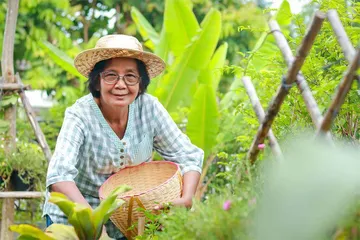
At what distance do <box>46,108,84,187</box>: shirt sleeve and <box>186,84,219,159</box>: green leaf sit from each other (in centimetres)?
230

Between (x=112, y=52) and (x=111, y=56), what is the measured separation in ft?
0.10

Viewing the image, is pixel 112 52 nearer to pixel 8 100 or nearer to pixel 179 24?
pixel 8 100

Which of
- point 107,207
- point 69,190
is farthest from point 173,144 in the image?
point 107,207

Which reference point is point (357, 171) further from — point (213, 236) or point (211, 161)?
point (211, 161)

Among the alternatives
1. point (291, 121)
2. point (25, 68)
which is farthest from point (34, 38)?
point (291, 121)

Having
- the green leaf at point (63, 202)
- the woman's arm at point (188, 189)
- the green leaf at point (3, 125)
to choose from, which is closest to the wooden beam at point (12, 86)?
the green leaf at point (3, 125)

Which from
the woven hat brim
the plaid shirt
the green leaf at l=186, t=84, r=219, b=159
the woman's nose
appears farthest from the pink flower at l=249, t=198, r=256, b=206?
the green leaf at l=186, t=84, r=219, b=159

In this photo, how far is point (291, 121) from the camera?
10.2ft

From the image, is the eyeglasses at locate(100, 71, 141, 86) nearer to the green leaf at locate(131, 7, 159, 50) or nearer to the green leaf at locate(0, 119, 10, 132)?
the green leaf at locate(0, 119, 10, 132)

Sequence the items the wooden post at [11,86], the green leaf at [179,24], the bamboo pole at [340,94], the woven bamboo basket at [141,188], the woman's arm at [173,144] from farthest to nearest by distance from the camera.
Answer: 1. the green leaf at [179,24]
2. the wooden post at [11,86]
3. the woman's arm at [173,144]
4. the woven bamboo basket at [141,188]
5. the bamboo pole at [340,94]

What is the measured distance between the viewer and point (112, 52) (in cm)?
325

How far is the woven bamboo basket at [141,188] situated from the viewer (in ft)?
9.41

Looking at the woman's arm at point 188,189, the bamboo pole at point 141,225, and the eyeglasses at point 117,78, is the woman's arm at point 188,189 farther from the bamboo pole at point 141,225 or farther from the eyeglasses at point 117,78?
the eyeglasses at point 117,78

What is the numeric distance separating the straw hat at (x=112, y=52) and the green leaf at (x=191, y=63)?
95.9 inches
